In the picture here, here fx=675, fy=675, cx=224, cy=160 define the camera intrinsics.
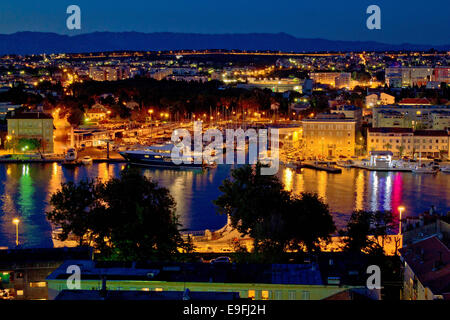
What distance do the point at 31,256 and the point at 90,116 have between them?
1228 centimetres

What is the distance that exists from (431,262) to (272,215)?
1359 millimetres

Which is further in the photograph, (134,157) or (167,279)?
(134,157)

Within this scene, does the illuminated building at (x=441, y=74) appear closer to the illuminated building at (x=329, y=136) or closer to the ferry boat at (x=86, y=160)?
the illuminated building at (x=329, y=136)

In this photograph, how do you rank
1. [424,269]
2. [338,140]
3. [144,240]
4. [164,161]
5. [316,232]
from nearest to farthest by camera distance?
[424,269]
[144,240]
[316,232]
[164,161]
[338,140]

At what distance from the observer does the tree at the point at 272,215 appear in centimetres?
367

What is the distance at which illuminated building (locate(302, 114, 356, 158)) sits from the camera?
10.8m

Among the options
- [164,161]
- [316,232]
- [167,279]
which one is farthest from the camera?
[164,161]

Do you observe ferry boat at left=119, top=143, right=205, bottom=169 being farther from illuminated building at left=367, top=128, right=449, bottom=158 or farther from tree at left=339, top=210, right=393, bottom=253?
tree at left=339, top=210, right=393, bottom=253

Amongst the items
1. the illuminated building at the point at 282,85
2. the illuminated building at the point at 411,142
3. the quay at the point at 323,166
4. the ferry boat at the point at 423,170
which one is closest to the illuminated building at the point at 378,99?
the illuminated building at the point at 411,142

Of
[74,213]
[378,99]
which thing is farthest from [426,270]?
[378,99]

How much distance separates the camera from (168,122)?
1484cm

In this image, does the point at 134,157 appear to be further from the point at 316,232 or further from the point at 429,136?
the point at 316,232
